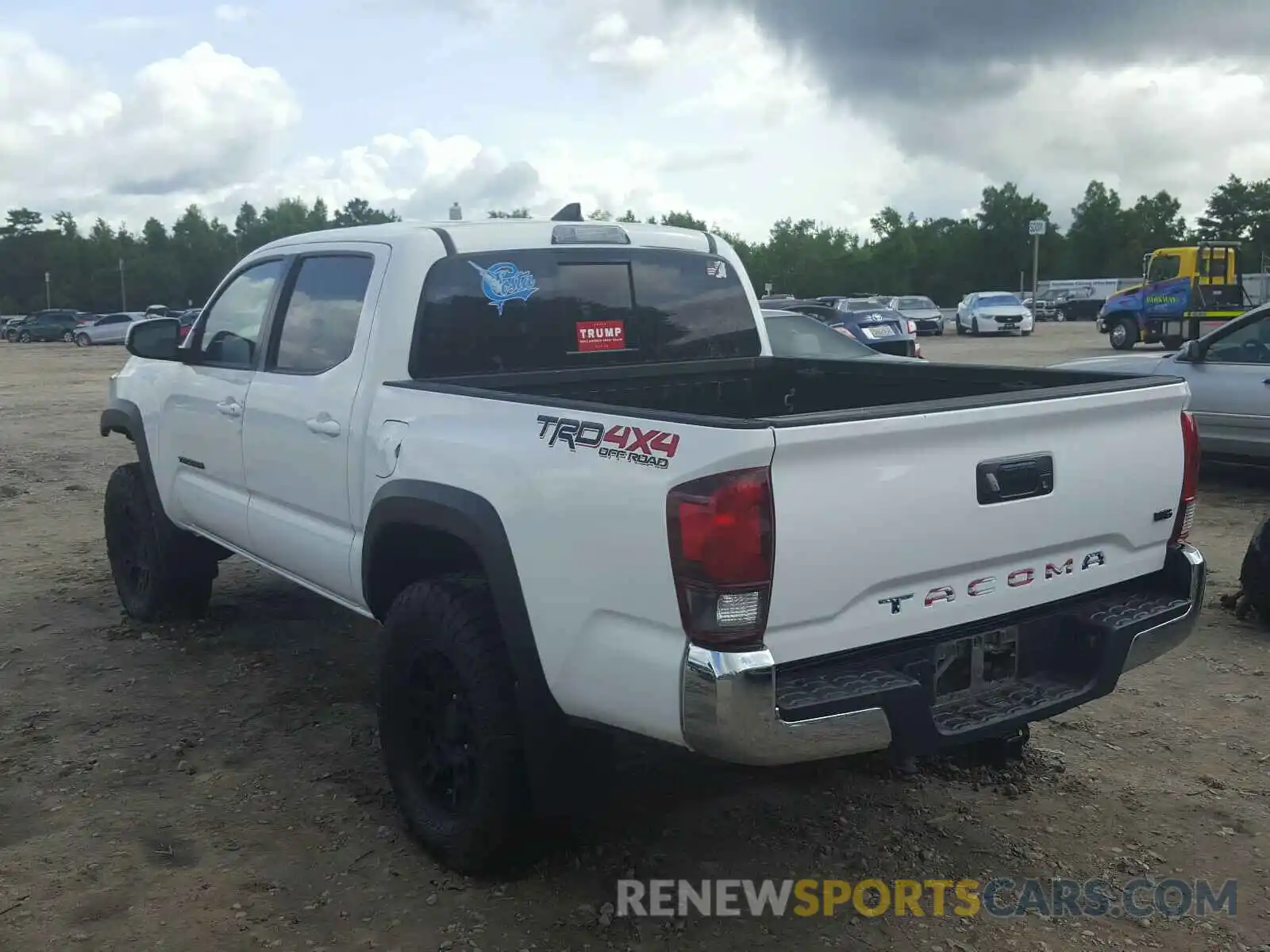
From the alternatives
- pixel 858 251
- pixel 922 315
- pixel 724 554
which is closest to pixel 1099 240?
pixel 858 251

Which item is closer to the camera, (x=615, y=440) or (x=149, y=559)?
(x=615, y=440)

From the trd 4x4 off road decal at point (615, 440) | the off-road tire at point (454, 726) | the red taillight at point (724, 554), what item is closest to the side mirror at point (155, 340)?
the off-road tire at point (454, 726)

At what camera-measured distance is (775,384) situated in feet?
16.5

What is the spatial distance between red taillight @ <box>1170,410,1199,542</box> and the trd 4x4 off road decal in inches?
71.2

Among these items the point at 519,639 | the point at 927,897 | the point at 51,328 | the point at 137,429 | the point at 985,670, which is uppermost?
the point at 51,328

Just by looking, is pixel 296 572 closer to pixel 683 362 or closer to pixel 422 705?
pixel 422 705

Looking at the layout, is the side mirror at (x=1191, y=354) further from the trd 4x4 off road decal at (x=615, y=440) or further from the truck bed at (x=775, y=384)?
the trd 4x4 off road decal at (x=615, y=440)

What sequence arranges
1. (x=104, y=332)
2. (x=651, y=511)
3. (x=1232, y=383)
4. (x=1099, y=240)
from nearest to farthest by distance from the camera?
(x=651, y=511) → (x=1232, y=383) → (x=104, y=332) → (x=1099, y=240)

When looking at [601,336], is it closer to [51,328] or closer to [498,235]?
[498,235]

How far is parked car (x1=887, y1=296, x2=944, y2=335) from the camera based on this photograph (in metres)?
39.6

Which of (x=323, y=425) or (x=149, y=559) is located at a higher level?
(x=323, y=425)

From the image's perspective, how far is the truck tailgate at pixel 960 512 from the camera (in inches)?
110

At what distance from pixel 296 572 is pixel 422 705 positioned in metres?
1.21

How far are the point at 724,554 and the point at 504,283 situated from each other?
6.41ft
